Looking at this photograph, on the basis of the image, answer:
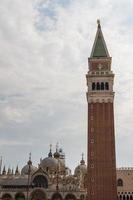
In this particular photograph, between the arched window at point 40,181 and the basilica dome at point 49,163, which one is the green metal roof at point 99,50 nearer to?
the arched window at point 40,181

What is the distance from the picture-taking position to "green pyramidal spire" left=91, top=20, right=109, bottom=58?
182 feet

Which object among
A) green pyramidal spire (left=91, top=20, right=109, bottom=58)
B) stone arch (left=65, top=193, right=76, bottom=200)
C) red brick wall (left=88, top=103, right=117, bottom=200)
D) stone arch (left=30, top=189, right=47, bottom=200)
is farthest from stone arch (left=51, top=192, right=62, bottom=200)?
green pyramidal spire (left=91, top=20, right=109, bottom=58)

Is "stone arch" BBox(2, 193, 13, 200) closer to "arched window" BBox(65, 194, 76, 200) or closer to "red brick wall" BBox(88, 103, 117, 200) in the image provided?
"arched window" BBox(65, 194, 76, 200)

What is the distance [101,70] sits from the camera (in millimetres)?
54031

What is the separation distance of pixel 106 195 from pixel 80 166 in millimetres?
28622

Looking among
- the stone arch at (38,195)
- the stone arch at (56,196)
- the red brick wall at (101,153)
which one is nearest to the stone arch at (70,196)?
the stone arch at (56,196)

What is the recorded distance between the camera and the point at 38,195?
6069cm

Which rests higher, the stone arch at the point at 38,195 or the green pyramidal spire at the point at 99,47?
the green pyramidal spire at the point at 99,47

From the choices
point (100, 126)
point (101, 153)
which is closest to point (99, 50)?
point (100, 126)

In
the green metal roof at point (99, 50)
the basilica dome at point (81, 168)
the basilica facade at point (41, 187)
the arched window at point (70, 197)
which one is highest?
the green metal roof at point (99, 50)

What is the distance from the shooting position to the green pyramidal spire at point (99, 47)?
55.4 meters

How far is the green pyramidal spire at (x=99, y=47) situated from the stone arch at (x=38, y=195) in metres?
23.5

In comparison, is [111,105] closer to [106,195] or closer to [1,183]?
[106,195]

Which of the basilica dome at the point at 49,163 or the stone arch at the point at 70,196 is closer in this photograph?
the stone arch at the point at 70,196
